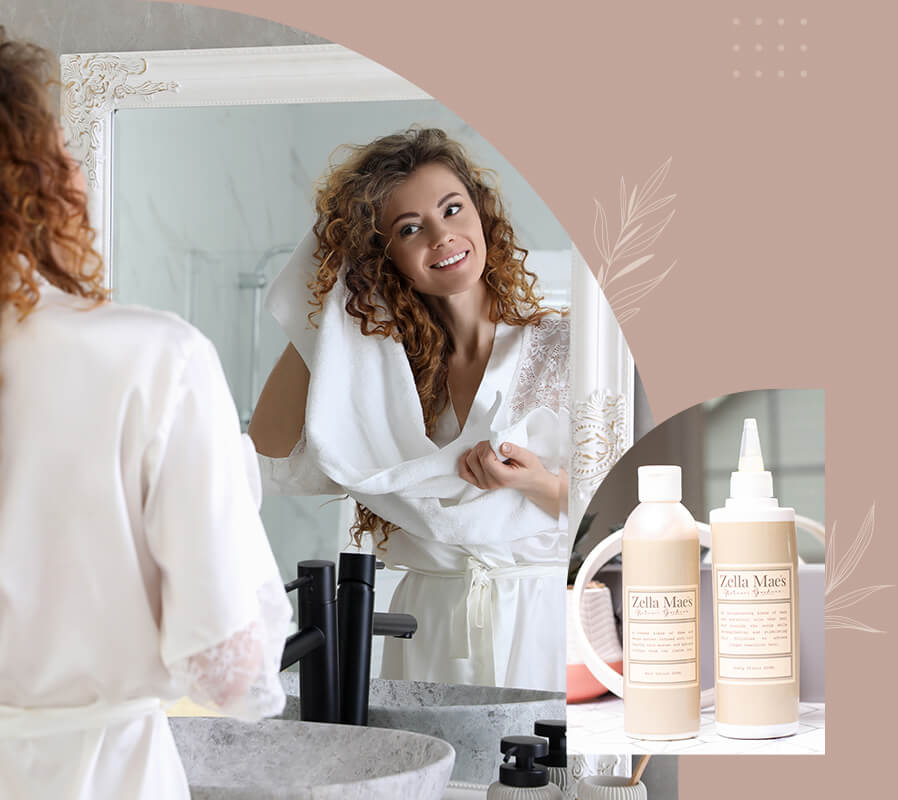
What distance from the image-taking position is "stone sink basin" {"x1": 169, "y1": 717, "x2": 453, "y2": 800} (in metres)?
0.95

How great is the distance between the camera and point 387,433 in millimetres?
1005

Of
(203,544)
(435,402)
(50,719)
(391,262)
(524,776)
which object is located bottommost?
(524,776)

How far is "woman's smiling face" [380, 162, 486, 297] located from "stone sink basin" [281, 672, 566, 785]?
0.39 meters

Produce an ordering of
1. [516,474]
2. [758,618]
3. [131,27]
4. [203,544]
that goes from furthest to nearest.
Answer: [131,27], [516,474], [758,618], [203,544]

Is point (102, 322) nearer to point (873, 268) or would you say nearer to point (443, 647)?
point (443, 647)

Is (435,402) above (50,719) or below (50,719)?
above

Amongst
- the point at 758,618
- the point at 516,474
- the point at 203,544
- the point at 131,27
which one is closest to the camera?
the point at 203,544

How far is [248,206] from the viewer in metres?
1.04

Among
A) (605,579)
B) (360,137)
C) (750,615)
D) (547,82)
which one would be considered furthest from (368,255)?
(750,615)

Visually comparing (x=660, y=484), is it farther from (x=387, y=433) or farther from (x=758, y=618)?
(x=387, y=433)

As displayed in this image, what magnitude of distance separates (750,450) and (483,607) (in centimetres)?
29

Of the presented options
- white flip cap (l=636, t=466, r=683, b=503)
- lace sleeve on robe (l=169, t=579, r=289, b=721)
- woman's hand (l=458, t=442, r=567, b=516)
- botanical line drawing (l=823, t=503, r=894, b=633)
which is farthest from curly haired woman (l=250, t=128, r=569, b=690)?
lace sleeve on robe (l=169, t=579, r=289, b=721)

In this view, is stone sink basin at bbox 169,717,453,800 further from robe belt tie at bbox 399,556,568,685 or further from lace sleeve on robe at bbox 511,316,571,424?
lace sleeve on robe at bbox 511,316,571,424

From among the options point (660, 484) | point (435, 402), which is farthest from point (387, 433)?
point (660, 484)
